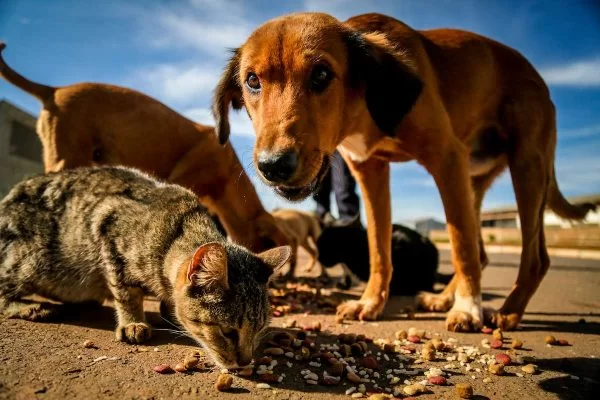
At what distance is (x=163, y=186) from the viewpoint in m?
3.30

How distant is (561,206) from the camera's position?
4672 mm

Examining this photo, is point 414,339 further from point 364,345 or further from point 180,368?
point 180,368

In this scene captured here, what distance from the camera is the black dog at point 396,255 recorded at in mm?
5297

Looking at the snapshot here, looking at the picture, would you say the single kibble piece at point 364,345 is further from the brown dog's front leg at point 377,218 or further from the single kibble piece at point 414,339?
the brown dog's front leg at point 377,218

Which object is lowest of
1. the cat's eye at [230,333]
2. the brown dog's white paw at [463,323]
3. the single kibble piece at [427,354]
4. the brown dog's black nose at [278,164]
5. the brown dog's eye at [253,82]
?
the single kibble piece at [427,354]

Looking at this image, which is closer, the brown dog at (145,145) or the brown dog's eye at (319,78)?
the brown dog's eye at (319,78)

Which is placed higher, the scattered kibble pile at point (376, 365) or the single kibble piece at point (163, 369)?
the single kibble piece at point (163, 369)

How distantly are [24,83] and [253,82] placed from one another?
134 inches

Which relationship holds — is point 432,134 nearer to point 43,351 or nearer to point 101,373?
point 101,373

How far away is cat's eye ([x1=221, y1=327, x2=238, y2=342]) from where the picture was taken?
2225 mm

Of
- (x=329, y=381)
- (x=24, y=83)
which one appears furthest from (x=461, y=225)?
(x=24, y=83)

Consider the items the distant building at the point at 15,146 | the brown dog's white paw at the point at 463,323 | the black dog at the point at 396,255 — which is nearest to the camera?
the brown dog's white paw at the point at 463,323

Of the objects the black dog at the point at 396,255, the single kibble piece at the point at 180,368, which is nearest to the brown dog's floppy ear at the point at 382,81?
the single kibble piece at the point at 180,368

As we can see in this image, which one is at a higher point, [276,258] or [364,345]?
[276,258]
